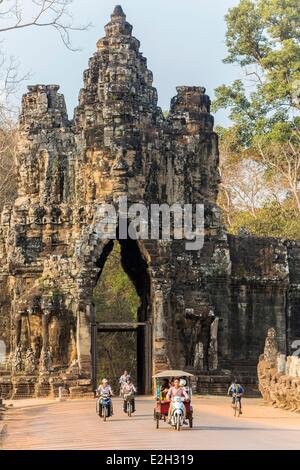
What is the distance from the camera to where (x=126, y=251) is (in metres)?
40.7

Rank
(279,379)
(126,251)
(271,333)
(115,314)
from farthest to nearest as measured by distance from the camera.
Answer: (115,314) → (126,251) → (271,333) → (279,379)

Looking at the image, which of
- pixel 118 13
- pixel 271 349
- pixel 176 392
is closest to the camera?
pixel 176 392

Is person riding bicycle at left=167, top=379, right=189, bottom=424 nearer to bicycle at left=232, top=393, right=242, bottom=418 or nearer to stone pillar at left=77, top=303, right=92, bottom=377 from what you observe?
bicycle at left=232, top=393, right=242, bottom=418

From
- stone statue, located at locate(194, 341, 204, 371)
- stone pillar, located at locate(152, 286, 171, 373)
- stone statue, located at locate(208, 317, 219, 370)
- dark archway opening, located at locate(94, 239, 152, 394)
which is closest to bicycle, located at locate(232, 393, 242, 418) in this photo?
stone pillar, located at locate(152, 286, 171, 373)

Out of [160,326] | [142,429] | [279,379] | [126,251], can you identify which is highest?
[126,251]

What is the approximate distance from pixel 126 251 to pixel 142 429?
16.5 meters

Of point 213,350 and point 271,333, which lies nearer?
point 271,333

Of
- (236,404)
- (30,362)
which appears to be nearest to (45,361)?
(30,362)

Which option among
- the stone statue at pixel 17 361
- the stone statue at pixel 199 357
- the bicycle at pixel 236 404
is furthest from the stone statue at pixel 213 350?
the bicycle at pixel 236 404

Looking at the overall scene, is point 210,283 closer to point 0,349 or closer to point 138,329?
point 138,329

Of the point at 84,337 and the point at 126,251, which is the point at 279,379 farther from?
the point at 126,251

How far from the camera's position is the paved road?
2102 centimetres
